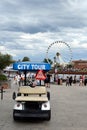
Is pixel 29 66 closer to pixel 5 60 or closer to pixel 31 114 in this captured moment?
pixel 31 114

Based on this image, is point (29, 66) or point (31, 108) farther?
point (29, 66)

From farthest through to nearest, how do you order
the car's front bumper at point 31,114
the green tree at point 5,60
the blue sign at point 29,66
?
the green tree at point 5,60, the blue sign at point 29,66, the car's front bumper at point 31,114

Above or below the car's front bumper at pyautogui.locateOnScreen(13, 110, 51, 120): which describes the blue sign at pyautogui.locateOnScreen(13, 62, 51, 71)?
above

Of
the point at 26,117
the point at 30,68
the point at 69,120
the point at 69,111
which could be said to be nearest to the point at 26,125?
the point at 26,117

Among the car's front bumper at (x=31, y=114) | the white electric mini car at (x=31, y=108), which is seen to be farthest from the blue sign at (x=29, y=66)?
the car's front bumper at (x=31, y=114)

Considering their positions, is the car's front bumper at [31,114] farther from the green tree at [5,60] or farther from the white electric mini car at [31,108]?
the green tree at [5,60]

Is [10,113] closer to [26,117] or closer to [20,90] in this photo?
[20,90]

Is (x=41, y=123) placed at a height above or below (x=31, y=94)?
below

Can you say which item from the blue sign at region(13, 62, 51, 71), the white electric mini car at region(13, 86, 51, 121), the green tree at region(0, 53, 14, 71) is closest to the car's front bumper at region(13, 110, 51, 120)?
the white electric mini car at region(13, 86, 51, 121)

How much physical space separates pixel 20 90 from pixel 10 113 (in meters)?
1.78

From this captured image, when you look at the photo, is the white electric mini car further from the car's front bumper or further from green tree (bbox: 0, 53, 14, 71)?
green tree (bbox: 0, 53, 14, 71)

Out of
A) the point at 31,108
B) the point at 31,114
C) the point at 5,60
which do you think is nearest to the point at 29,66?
the point at 31,108

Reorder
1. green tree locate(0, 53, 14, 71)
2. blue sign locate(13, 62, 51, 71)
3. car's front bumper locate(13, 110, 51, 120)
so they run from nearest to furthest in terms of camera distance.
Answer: car's front bumper locate(13, 110, 51, 120), blue sign locate(13, 62, 51, 71), green tree locate(0, 53, 14, 71)

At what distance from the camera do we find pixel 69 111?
65.6ft
